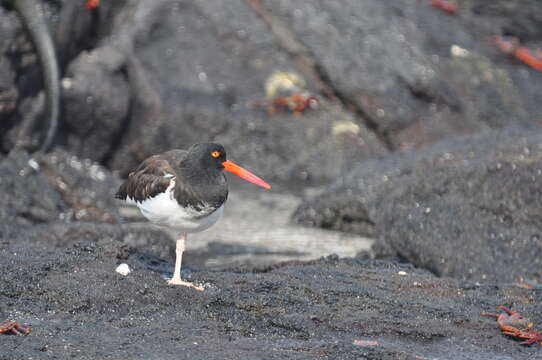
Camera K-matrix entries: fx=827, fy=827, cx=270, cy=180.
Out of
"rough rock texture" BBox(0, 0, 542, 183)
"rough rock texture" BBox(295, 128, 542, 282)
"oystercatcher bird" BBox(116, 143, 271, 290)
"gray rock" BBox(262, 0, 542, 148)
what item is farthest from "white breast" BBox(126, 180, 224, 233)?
"gray rock" BBox(262, 0, 542, 148)

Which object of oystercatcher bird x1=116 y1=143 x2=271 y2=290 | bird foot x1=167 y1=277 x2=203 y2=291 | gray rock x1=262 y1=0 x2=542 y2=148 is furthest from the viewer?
gray rock x1=262 y1=0 x2=542 y2=148

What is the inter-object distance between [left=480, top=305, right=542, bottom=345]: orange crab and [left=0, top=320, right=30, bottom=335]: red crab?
2.30 m

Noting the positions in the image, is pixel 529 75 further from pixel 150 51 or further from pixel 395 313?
pixel 395 313

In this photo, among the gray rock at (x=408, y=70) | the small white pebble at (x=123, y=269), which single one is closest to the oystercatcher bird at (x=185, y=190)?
the small white pebble at (x=123, y=269)

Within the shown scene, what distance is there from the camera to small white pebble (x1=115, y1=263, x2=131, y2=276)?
4.34m

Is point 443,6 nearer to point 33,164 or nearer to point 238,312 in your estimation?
point 33,164

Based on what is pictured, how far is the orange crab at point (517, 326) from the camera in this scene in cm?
406

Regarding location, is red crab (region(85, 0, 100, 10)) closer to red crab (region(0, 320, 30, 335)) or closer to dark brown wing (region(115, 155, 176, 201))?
dark brown wing (region(115, 155, 176, 201))

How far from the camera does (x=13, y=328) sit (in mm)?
3629

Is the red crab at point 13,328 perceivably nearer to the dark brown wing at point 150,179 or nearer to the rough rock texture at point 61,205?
the dark brown wing at point 150,179

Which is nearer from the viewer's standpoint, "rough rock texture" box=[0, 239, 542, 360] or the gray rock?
"rough rock texture" box=[0, 239, 542, 360]

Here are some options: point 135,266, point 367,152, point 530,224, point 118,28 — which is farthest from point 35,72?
point 530,224

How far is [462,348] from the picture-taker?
155 inches

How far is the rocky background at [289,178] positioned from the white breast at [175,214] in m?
0.30
